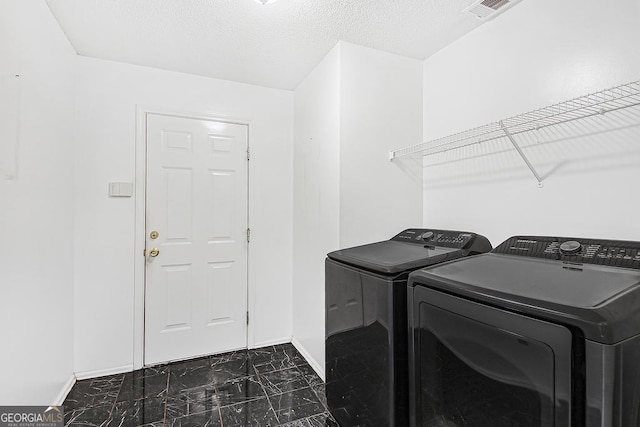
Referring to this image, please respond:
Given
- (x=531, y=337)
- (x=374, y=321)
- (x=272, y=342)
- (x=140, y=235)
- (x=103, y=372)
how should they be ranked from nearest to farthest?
(x=531, y=337), (x=374, y=321), (x=103, y=372), (x=140, y=235), (x=272, y=342)

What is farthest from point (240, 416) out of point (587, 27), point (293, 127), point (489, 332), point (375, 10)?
point (587, 27)

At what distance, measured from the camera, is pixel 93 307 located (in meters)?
2.42

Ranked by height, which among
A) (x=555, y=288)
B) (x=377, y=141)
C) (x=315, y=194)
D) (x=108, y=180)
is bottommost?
(x=555, y=288)

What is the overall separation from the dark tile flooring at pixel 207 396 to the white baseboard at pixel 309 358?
36 mm

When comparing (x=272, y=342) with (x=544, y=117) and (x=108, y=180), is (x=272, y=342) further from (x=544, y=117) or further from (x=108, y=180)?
(x=544, y=117)

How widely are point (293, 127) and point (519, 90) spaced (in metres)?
1.95

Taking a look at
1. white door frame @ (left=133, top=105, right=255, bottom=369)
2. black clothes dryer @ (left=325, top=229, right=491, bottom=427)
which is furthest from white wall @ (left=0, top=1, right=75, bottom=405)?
black clothes dryer @ (left=325, top=229, right=491, bottom=427)

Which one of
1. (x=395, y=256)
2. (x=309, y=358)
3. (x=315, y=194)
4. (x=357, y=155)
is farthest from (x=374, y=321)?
(x=309, y=358)

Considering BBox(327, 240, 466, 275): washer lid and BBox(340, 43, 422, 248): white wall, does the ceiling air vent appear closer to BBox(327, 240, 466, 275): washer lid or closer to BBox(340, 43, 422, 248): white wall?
BBox(340, 43, 422, 248): white wall

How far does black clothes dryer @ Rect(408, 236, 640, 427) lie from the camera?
0.75m

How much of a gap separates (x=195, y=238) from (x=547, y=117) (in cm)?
260

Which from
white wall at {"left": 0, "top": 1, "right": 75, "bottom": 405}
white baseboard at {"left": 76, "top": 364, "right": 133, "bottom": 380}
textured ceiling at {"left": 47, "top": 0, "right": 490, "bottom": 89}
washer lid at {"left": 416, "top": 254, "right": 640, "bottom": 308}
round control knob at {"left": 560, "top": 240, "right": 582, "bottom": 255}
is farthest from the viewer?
white baseboard at {"left": 76, "top": 364, "right": 133, "bottom": 380}

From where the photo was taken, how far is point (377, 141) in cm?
228

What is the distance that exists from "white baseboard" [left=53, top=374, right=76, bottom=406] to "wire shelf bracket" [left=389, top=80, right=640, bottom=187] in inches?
110
